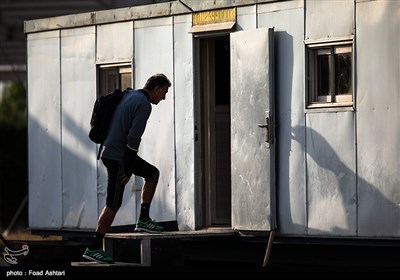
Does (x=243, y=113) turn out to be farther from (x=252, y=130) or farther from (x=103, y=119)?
(x=103, y=119)

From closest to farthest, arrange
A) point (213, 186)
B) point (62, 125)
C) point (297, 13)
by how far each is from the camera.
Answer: point (297, 13)
point (213, 186)
point (62, 125)

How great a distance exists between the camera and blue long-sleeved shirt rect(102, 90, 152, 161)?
1488 centimetres

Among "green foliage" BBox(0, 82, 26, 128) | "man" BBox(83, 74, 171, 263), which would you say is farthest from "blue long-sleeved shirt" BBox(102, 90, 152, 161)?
"green foliage" BBox(0, 82, 26, 128)

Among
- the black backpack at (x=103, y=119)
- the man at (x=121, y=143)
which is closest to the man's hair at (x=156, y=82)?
the man at (x=121, y=143)

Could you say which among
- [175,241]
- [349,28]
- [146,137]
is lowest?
[175,241]

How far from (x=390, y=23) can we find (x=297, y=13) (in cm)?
122

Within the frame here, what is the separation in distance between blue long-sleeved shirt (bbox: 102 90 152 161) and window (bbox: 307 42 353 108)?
1759 mm

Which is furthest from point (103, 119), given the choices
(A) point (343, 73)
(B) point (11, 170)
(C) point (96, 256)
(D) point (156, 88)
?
(B) point (11, 170)

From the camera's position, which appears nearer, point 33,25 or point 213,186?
point 213,186

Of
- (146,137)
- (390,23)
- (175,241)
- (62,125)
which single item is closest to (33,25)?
(62,125)

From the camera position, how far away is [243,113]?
51.8ft

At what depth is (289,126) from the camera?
50.6ft

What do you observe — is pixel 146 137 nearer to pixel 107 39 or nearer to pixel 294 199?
pixel 107 39

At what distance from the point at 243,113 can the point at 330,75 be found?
1.12m
